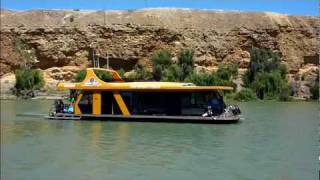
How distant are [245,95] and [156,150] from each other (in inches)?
1509

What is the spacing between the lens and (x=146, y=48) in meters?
70.9

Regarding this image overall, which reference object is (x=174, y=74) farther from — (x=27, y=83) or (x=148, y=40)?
(x=27, y=83)

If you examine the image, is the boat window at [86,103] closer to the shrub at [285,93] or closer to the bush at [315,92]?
the shrub at [285,93]

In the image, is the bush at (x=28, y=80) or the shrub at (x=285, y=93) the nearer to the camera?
the shrub at (x=285, y=93)

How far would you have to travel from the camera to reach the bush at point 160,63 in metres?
63.7

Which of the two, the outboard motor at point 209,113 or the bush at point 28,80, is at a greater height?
the bush at point 28,80

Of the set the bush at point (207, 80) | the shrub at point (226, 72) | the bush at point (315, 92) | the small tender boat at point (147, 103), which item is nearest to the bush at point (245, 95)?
the bush at point (207, 80)

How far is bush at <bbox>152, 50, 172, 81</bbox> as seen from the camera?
2506 inches

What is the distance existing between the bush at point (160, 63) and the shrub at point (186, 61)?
4.60 ft

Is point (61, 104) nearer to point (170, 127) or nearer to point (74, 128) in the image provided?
point (74, 128)

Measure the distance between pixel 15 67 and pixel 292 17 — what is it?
36.9 m

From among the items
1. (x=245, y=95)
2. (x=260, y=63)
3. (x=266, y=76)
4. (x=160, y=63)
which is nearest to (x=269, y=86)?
(x=266, y=76)

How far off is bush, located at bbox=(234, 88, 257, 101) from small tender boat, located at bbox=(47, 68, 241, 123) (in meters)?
28.2

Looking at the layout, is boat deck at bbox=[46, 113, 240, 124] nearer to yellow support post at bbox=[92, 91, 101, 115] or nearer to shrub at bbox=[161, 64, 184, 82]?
yellow support post at bbox=[92, 91, 101, 115]
